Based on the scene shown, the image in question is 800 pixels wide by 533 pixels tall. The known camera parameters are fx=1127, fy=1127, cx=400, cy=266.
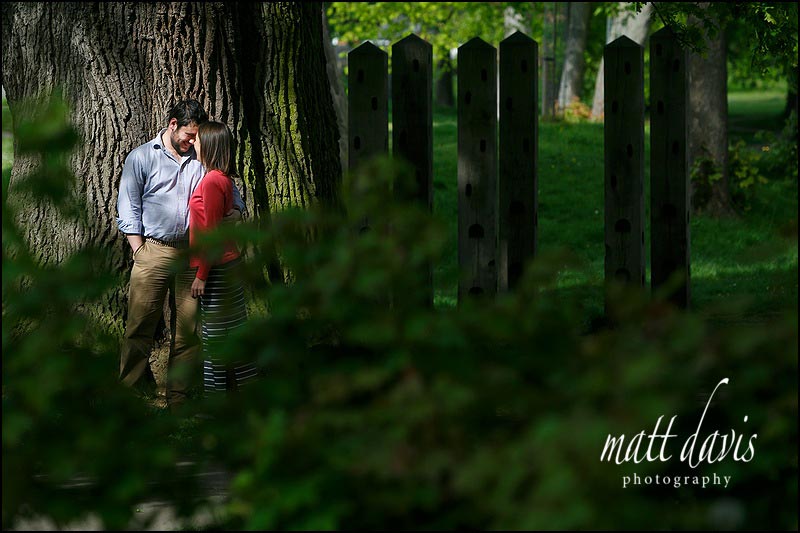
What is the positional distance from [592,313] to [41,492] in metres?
6.60

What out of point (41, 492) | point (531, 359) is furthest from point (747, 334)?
point (41, 492)

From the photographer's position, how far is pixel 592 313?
8.55 meters

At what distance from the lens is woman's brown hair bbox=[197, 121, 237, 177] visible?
6.25 metres

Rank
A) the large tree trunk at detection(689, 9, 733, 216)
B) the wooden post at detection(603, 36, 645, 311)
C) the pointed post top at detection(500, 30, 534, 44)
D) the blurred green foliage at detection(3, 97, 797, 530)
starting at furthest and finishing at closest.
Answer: the large tree trunk at detection(689, 9, 733, 216)
the wooden post at detection(603, 36, 645, 311)
the pointed post top at detection(500, 30, 534, 44)
the blurred green foliage at detection(3, 97, 797, 530)

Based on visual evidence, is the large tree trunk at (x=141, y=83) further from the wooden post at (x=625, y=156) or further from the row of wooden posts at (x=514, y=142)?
the wooden post at (x=625, y=156)

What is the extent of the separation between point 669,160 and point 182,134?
3043mm

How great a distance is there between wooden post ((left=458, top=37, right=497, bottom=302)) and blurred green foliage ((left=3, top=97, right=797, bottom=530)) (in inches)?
174

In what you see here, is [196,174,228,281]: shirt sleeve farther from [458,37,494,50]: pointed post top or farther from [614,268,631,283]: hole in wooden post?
[614,268,631,283]: hole in wooden post

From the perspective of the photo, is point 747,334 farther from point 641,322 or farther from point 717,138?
point 717,138

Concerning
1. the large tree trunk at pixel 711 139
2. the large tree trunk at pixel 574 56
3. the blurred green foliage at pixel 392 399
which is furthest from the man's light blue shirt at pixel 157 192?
the large tree trunk at pixel 574 56

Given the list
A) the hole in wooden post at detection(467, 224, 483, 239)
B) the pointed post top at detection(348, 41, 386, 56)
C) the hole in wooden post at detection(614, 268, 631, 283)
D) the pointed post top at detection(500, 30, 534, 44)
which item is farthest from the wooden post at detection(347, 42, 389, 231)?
the hole in wooden post at detection(614, 268, 631, 283)

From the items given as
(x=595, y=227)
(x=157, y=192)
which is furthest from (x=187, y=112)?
(x=595, y=227)

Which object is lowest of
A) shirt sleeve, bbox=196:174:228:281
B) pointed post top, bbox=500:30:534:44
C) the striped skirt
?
the striped skirt

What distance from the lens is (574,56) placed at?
26.3 m
